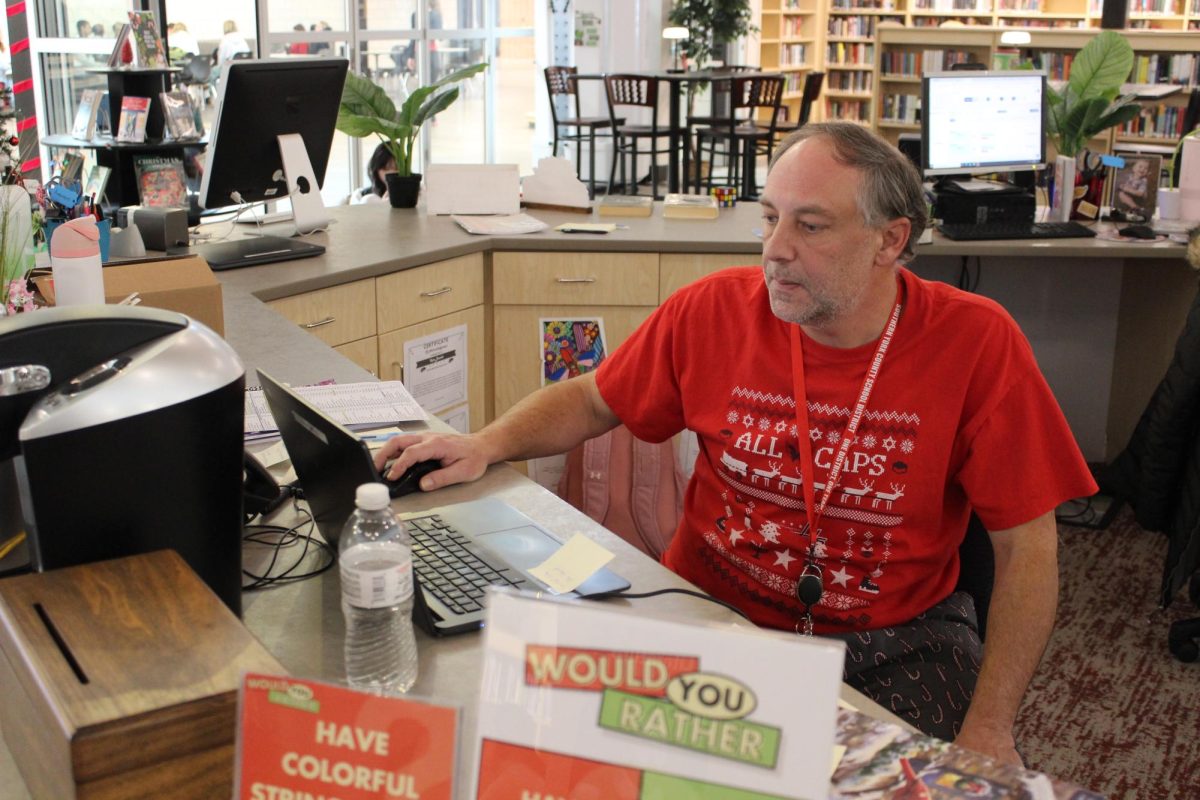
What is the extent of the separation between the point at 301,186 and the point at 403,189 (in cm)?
68

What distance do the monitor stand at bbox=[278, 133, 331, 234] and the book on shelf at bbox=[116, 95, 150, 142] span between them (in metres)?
0.89

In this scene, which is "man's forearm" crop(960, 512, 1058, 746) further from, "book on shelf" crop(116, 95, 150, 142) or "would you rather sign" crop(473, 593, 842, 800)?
"book on shelf" crop(116, 95, 150, 142)

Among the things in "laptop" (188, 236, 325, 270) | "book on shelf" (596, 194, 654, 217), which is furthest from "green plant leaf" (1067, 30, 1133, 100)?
"laptop" (188, 236, 325, 270)

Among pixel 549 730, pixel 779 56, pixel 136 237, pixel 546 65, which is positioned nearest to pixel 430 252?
pixel 136 237

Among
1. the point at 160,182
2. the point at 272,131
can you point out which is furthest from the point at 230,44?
the point at 272,131

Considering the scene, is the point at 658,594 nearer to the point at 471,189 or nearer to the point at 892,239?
the point at 892,239

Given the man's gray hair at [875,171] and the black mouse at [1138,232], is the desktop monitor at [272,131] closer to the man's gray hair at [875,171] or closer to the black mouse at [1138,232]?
the man's gray hair at [875,171]

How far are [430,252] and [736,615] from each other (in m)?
2.19

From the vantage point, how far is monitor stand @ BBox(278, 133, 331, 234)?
11.0ft

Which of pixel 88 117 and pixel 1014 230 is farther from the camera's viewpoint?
pixel 88 117

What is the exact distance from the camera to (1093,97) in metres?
3.97

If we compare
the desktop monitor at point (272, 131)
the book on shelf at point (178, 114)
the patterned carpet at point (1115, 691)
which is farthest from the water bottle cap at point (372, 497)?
the book on shelf at point (178, 114)

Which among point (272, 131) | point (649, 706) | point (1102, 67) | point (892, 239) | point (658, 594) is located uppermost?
point (1102, 67)

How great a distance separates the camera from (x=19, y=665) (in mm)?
941
